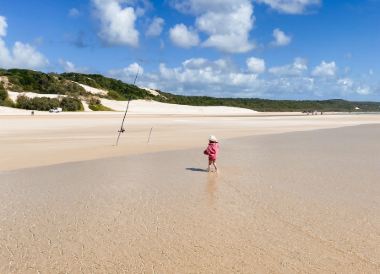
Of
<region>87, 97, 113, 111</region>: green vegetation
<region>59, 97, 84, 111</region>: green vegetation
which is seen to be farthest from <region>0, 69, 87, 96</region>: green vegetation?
<region>59, 97, 84, 111</region>: green vegetation

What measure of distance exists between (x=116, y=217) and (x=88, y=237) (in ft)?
4.05

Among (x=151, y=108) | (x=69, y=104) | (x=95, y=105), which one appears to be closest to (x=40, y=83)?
(x=95, y=105)

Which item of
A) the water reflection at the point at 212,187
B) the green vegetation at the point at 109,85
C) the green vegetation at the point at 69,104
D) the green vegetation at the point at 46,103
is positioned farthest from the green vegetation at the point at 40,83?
the water reflection at the point at 212,187

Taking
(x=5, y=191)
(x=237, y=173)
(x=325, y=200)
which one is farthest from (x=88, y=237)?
(x=237, y=173)

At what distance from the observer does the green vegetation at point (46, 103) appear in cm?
6366

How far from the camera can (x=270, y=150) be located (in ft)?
65.2

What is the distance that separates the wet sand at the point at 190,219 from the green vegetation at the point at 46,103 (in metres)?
52.4

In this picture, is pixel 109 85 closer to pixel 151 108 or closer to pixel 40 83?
pixel 40 83

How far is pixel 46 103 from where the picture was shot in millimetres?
64312

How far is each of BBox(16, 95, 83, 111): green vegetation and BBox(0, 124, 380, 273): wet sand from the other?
5242 centimetres

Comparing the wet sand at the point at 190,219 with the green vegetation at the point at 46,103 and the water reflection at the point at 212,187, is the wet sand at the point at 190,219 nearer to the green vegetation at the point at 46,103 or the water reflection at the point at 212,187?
the water reflection at the point at 212,187

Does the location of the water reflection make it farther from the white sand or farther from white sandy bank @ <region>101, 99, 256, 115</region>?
the white sand

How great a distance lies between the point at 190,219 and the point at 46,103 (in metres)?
60.3

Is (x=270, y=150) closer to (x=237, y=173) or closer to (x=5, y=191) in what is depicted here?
(x=237, y=173)
